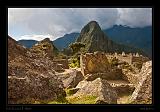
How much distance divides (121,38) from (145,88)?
2.23ft

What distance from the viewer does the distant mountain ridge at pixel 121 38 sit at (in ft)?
19.0

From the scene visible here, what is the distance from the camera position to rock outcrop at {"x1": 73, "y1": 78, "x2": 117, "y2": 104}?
5781 mm

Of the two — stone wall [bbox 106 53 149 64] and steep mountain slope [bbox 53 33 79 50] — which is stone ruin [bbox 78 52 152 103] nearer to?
stone wall [bbox 106 53 149 64]

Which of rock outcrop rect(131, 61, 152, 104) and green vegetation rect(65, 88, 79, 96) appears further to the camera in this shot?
green vegetation rect(65, 88, 79, 96)

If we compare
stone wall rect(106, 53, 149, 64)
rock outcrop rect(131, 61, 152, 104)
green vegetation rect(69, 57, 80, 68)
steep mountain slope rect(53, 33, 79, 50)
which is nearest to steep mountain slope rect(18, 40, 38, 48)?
steep mountain slope rect(53, 33, 79, 50)

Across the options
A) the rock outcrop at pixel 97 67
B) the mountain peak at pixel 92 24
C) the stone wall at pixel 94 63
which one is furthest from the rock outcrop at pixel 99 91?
the mountain peak at pixel 92 24

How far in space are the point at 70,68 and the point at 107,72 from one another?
521 millimetres

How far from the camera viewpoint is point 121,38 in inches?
236

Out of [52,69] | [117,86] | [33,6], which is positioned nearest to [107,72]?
[117,86]

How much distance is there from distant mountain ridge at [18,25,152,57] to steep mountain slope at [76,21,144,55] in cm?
6

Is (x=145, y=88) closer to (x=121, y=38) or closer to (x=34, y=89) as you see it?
(x=121, y=38)

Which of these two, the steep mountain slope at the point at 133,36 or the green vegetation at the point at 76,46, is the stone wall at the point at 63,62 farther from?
the steep mountain slope at the point at 133,36

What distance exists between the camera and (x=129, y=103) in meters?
5.66
